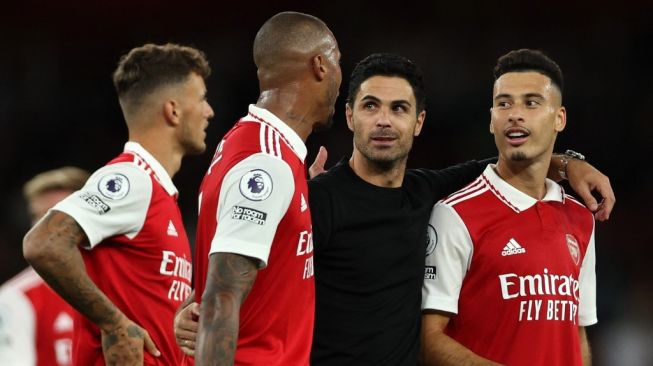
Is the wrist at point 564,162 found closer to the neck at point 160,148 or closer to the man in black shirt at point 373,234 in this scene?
the man in black shirt at point 373,234

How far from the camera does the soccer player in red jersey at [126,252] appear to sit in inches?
156

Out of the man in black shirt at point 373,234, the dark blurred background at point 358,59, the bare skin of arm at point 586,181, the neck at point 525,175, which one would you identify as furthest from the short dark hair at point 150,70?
the dark blurred background at point 358,59

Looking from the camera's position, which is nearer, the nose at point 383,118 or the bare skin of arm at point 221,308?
the bare skin of arm at point 221,308

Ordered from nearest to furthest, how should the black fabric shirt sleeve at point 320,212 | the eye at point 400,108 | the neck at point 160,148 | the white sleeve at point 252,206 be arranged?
the white sleeve at point 252,206 < the black fabric shirt sleeve at point 320,212 < the eye at point 400,108 < the neck at point 160,148

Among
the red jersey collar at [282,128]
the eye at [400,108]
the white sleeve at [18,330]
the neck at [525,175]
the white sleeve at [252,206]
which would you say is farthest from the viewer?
the white sleeve at [18,330]

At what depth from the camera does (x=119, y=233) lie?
413 cm

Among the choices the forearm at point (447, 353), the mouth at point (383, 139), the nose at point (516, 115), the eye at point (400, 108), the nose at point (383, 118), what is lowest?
the forearm at point (447, 353)

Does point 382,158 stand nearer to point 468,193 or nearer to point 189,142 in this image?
point 468,193

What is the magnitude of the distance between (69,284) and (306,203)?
4.13 ft

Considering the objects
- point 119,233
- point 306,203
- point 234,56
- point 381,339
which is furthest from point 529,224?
point 234,56

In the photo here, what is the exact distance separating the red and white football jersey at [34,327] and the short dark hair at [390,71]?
2376mm

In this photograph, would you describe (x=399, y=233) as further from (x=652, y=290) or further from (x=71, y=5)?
(x=71, y=5)

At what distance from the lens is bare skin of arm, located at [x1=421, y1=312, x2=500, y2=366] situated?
148 inches

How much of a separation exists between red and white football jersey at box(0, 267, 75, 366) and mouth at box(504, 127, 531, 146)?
2.68 meters
